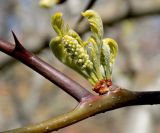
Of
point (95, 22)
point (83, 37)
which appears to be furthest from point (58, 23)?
point (83, 37)

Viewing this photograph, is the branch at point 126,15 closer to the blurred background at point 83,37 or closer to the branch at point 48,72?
the blurred background at point 83,37

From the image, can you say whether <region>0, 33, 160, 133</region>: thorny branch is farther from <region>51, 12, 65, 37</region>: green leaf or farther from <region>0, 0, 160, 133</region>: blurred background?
<region>0, 0, 160, 133</region>: blurred background

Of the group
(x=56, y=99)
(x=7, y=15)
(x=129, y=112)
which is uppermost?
(x=7, y=15)

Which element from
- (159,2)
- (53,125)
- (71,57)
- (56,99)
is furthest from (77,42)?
(56,99)

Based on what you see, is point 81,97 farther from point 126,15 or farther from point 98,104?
point 126,15

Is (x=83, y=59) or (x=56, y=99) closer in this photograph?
(x=83, y=59)

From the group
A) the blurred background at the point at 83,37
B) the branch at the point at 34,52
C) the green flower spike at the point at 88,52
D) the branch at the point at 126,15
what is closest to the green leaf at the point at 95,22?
the green flower spike at the point at 88,52

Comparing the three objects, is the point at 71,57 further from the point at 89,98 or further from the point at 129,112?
the point at 129,112
